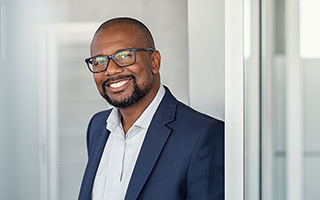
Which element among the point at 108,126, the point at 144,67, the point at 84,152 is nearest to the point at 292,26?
the point at 144,67

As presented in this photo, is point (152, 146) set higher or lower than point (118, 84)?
lower

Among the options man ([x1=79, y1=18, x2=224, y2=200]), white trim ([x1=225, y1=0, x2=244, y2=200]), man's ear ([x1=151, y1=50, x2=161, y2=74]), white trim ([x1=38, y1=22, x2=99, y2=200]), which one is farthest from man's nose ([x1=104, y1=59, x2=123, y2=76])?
white trim ([x1=38, y1=22, x2=99, y2=200])

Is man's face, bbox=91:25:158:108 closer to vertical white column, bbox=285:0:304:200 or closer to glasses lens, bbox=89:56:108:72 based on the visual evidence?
glasses lens, bbox=89:56:108:72

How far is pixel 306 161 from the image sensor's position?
2.04 ft

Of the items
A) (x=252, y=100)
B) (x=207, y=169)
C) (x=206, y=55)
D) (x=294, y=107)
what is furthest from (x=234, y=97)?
(x=206, y=55)

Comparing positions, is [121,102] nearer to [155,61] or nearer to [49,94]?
[155,61]

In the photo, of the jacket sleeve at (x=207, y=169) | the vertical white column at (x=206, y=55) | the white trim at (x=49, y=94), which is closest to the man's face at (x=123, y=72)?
the jacket sleeve at (x=207, y=169)

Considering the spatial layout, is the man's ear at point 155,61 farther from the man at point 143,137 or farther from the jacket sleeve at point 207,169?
the jacket sleeve at point 207,169

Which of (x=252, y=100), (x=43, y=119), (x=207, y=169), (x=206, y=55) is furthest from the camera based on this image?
(x=43, y=119)

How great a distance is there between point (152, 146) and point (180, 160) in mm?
96

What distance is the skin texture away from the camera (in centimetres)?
139

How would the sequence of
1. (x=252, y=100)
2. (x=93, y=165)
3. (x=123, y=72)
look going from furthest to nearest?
(x=93, y=165), (x=123, y=72), (x=252, y=100)

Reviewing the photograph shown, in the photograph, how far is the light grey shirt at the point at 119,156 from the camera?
1.40m

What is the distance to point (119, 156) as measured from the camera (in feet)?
4.74
